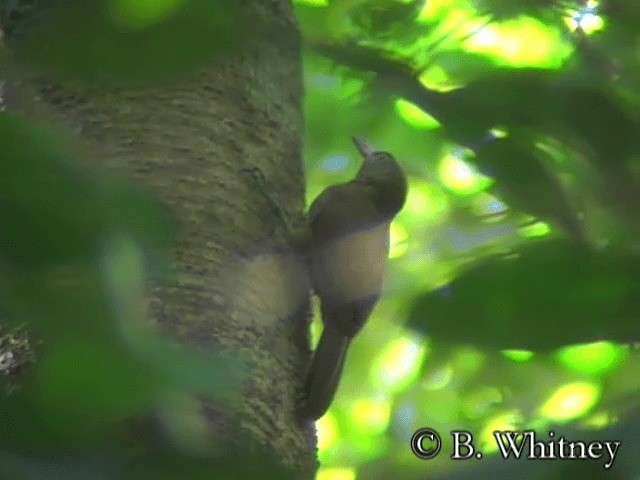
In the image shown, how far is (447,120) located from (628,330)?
12 cm

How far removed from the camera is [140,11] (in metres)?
0.34

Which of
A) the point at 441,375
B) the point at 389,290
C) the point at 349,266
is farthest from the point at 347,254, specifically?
the point at 389,290

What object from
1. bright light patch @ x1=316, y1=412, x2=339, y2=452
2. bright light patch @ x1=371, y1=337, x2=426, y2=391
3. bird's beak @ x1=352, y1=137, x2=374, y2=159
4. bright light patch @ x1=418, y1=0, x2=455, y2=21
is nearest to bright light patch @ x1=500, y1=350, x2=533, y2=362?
bright light patch @ x1=418, y1=0, x2=455, y2=21

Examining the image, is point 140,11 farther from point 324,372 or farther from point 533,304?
point 324,372

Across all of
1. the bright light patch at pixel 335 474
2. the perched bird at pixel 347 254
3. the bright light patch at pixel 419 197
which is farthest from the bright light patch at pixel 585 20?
the bright light patch at pixel 419 197

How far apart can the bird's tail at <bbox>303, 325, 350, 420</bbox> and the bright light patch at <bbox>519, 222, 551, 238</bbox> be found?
88cm

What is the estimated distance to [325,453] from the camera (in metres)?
2.43

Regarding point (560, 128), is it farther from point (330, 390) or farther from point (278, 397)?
point (330, 390)

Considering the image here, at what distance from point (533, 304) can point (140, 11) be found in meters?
0.17

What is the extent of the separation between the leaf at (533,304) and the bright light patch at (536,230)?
3 cm

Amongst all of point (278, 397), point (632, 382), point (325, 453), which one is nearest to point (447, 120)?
point (632, 382)

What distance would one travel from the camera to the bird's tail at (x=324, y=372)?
1.34 m

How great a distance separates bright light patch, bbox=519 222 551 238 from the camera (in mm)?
436

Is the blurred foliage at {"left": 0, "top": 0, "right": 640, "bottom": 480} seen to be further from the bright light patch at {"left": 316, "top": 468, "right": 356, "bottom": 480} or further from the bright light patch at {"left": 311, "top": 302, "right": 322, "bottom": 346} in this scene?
the bright light patch at {"left": 311, "top": 302, "right": 322, "bottom": 346}
